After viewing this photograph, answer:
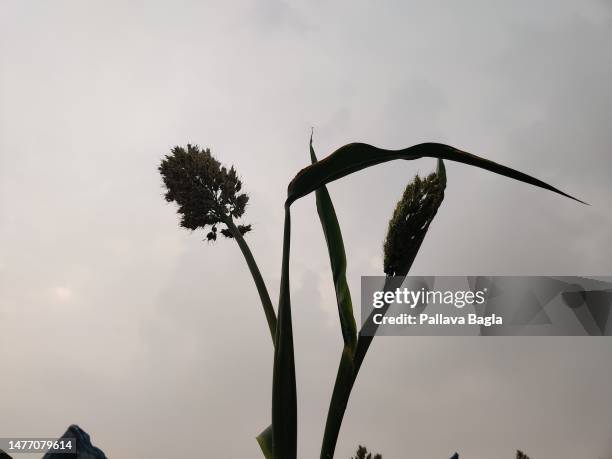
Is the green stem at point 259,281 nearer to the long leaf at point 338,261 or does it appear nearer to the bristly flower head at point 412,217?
the long leaf at point 338,261

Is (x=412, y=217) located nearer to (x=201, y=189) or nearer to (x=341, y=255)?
(x=341, y=255)

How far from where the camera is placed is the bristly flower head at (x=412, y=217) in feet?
4.25

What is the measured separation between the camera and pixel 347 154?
3.83 ft

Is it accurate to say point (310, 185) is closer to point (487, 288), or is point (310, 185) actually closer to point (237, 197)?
point (237, 197)

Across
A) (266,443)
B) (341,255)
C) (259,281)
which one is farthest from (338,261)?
(266,443)

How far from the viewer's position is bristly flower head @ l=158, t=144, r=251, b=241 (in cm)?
176

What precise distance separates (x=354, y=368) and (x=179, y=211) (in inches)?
31.8

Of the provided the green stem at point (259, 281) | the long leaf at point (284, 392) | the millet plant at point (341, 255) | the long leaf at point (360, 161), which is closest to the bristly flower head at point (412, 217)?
Answer: the millet plant at point (341, 255)

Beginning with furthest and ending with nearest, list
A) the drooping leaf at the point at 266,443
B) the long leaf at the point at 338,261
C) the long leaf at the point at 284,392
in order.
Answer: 1. the drooping leaf at the point at 266,443
2. the long leaf at the point at 338,261
3. the long leaf at the point at 284,392

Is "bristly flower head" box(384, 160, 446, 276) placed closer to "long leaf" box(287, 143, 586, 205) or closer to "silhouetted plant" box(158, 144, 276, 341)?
"long leaf" box(287, 143, 586, 205)

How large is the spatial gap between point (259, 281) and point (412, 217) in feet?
1.70

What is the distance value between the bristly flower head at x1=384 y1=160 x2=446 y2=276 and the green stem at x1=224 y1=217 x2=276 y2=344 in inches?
14.8

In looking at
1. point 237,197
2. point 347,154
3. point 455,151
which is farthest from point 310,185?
point 237,197

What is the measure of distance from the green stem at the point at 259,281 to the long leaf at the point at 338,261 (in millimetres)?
203
